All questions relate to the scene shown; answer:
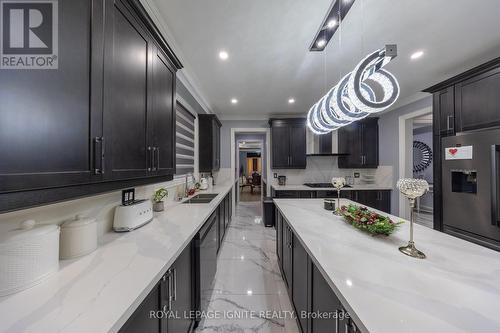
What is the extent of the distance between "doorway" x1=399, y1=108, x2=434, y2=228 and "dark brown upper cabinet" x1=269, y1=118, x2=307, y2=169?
2.07 metres

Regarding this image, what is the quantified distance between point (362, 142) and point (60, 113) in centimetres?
505

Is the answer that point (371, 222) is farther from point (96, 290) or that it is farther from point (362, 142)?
point (362, 142)

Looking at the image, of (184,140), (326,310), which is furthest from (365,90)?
(184,140)

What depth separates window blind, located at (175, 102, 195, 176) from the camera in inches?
109

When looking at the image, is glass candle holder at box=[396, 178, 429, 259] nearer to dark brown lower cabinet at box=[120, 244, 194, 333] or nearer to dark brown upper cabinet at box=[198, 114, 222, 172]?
dark brown lower cabinet at box=[120, 244, 194, 333]

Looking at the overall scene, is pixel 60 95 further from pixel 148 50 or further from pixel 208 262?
pixel 208 262

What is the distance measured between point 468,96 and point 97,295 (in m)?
3.44

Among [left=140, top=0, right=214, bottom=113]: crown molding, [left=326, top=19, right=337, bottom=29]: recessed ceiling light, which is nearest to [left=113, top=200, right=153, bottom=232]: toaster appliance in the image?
[left=140, top=0, right=214, bottom=113]: crown molding

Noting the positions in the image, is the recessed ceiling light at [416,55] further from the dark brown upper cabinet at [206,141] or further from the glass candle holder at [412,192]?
the dark brown upper cabinet at [206,141]

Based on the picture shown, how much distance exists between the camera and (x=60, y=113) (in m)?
0.72

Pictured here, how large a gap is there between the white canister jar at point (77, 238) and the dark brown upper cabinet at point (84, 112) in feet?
0.82

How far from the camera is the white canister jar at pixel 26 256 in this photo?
68 cm

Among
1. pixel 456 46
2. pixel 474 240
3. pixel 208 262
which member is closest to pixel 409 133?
pixel 456 46

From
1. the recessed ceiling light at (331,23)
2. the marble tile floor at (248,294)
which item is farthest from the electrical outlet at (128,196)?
the recessed ceiling light at (331,23)
